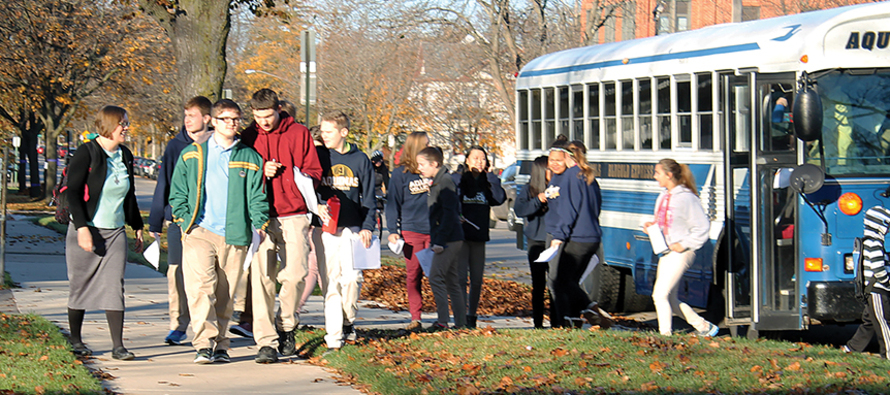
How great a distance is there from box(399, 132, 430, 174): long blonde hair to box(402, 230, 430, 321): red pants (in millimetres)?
596

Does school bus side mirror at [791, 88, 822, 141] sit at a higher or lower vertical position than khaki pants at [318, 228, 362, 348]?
higher

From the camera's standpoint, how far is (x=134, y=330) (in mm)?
8930

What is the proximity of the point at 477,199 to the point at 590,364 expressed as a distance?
9.69 ft

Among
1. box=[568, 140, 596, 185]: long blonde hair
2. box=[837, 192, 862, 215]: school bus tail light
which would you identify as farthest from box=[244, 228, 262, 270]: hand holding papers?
box=[837, 192, 862, 215]: school bus tail light

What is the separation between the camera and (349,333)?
8.16 meters

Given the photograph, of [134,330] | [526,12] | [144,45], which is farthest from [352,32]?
[134,330]

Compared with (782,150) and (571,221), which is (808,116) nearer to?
(782,150)

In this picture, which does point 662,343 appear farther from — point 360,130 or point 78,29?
point 360,130

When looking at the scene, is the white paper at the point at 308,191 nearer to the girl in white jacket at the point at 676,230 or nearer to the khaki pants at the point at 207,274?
the khaki pants at the point at 207,274

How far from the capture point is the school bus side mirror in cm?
792

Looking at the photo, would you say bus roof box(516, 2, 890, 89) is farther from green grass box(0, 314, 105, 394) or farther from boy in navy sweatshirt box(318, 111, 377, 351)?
green grass box(0, 314, 105, 394)

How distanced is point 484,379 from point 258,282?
5.76ft

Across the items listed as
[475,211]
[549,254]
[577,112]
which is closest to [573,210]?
[549,254]

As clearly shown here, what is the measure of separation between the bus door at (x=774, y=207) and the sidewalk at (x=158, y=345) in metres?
2.86
